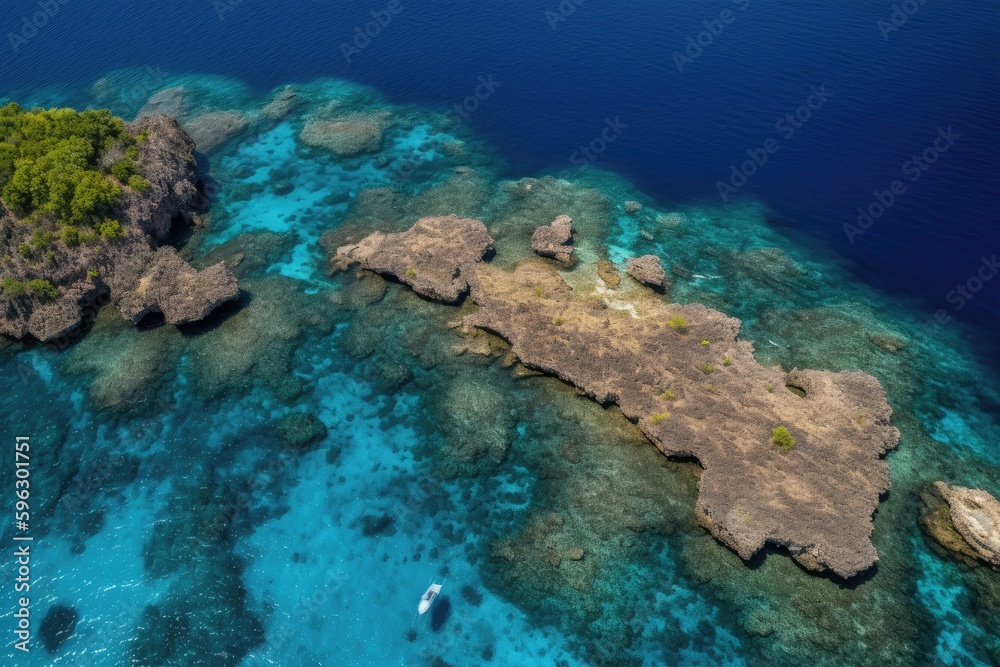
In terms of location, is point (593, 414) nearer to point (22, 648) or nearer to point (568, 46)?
point (22, 648)

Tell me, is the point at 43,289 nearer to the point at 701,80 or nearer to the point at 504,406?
the point at 504,406

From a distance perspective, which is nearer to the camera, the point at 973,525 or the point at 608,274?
the point at 973,525

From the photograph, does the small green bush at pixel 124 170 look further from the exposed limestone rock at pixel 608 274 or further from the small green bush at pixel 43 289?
the exposed limestone rock at pixel 608 274

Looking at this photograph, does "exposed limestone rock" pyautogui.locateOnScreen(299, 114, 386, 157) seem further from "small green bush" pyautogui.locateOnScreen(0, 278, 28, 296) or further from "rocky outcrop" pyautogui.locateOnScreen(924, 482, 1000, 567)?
"rocky outcrop" pyautogui.locateOnScreen(924, 482, 1000, 567)

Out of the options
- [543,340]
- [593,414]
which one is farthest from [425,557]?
[543,340]

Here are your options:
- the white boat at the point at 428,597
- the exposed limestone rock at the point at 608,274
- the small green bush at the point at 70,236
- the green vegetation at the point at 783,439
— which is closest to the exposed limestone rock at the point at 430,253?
the exposed limestone rock at the point at 608,274

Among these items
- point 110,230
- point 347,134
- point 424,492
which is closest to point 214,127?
point 347,134
